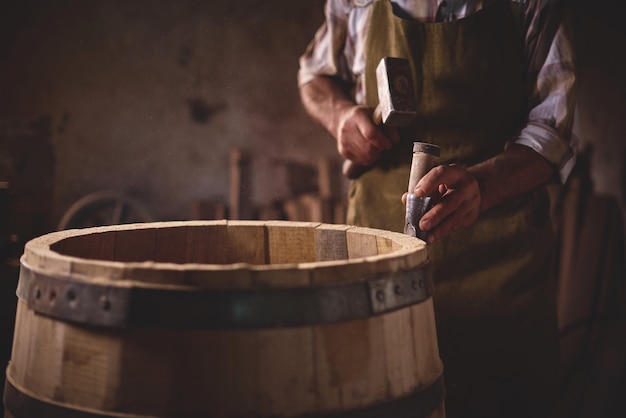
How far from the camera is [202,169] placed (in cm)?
598

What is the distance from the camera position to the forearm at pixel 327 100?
231cm

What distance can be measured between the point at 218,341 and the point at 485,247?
1293 millimetres

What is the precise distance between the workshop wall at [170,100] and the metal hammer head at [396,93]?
12.8 feet

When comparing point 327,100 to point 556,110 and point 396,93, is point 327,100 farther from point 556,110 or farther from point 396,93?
point 556,110

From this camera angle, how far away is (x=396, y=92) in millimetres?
1895

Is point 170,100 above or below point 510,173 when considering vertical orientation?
above

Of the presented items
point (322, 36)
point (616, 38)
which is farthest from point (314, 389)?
point (616, 38)

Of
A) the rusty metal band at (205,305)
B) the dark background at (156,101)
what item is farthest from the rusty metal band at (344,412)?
the dark background at (156,101)

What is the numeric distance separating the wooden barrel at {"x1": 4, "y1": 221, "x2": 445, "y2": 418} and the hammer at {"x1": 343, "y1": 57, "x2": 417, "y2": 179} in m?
0.78

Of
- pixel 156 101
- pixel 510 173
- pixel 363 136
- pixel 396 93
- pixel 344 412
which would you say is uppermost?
pixel 156 101

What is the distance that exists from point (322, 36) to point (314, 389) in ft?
5.79

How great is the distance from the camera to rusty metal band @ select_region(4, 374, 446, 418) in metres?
1.08

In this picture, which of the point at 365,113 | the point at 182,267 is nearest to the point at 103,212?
the point at 365,113

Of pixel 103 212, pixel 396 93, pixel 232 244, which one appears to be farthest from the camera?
pixel 103 212
